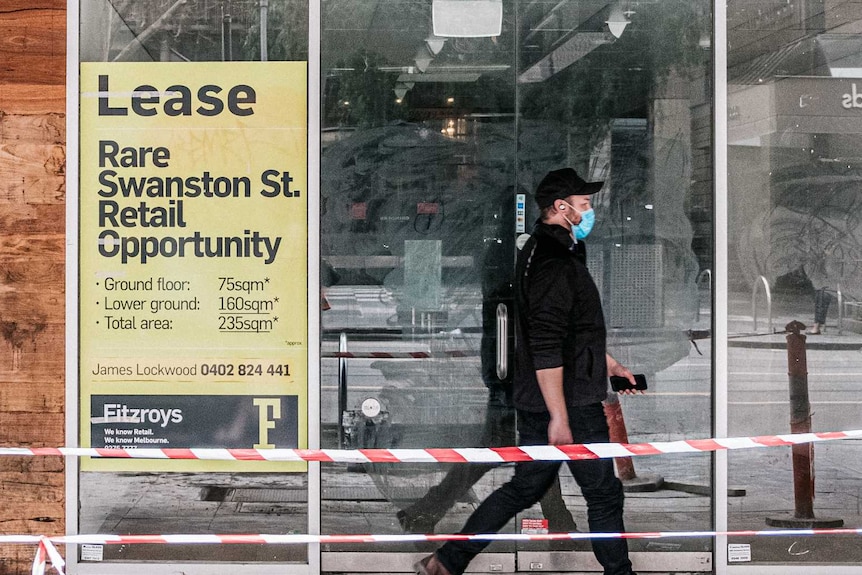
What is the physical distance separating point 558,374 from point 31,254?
2838 millimetres

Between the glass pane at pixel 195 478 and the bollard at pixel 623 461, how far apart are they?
5.51 ft

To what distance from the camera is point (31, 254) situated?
5.68 metres

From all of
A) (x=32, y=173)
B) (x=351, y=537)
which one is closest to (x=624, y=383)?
(x=351, y=537)

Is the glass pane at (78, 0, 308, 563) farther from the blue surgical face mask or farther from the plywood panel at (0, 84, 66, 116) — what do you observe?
the blue surgical face mask

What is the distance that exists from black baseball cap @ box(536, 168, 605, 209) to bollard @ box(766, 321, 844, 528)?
4.81 ft

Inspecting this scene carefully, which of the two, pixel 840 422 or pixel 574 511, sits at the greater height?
pixel 840 422

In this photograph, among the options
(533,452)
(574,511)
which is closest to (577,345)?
(533,452)

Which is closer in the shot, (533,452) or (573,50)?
(533,452)

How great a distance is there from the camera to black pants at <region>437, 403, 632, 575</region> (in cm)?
515

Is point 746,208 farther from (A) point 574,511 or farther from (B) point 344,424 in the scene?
(B) point 344,424

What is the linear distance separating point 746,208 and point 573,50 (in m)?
1.27

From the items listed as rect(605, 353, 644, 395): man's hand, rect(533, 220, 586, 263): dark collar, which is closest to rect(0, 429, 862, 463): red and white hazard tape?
rect(605, 353, 644, 395): man's hand

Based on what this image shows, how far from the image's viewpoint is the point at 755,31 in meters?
5.83

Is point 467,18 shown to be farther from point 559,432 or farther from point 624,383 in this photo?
point 559,432
